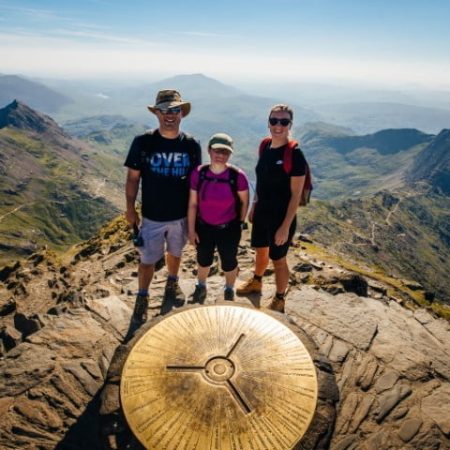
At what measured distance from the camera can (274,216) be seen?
10.8 metres

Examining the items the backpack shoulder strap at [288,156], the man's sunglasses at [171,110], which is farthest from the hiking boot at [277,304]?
the man's sunglasses at [171,110]

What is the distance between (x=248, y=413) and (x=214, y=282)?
7379 millimetres

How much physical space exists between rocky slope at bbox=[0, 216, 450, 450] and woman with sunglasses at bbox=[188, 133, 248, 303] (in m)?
2.29

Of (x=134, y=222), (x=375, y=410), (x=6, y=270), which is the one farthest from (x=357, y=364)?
(x=6, y=270)

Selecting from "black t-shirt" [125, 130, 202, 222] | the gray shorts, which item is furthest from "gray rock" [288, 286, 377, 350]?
"black t-shirt" [125, 130, 202, 222]

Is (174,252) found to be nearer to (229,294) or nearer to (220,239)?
(220,239)

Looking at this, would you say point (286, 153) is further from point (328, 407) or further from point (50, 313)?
point (50, 313)

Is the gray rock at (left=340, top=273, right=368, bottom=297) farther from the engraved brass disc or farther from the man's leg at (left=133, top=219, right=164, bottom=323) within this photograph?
the man's leg at (left=133, top=219, right=164, bottom=323)

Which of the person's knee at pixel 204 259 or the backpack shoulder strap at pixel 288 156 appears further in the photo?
the person's knee at pixel 204 259

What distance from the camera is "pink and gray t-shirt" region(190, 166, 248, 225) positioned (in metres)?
10.2

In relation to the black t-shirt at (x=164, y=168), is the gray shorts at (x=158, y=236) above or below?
below

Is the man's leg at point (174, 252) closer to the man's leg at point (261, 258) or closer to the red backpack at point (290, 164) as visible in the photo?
the man's leg at point (261, 258)

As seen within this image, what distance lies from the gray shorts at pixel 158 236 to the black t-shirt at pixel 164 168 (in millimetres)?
236

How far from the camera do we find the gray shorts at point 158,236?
11.1 metres
